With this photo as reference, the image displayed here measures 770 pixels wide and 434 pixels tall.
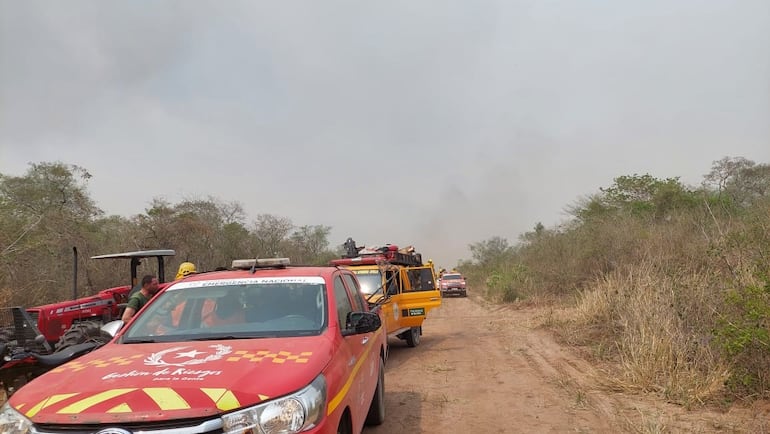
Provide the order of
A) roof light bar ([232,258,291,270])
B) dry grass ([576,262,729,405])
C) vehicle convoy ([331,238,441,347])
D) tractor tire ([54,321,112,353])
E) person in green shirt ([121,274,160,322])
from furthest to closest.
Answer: vehicle convoy ([331,238,441,347])
tractor tire ([54,321,112,353])
person in green shirt ([121,274,160,322])
dry grass ([576,262,729,405])
roof light bar ([232,258,291,270])

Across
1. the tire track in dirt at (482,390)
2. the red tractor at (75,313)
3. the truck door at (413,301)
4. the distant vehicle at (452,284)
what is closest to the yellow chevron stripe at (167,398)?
the tire track in dirt at (482,390)

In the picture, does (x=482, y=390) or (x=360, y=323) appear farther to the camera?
(x=482, y=390)

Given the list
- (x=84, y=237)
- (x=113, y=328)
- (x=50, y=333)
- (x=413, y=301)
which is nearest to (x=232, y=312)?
(x=113, y=328)

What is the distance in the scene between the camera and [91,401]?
2777 millimetres

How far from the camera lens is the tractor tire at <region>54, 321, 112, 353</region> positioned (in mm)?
7632

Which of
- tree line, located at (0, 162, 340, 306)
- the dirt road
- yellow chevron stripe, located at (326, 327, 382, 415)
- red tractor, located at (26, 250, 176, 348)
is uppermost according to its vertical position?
tree line, located at (0, 162, 340, 306)

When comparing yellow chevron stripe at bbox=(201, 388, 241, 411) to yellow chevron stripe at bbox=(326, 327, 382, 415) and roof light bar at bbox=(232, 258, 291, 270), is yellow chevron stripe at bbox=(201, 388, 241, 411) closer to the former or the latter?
yellow chevron stripe at bbox=(326, 327, 382, 415)

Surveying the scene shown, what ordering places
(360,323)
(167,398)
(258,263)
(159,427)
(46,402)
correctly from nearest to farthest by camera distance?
(159,427), (167,398), (46,402), (360,323), (258,263)

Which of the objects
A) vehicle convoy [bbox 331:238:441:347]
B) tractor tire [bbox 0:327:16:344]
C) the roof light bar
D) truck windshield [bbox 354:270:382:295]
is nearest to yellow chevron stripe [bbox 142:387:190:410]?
the roof light bar

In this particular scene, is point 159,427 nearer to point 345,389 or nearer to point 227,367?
point 227,367

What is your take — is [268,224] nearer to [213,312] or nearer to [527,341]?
[527,341]

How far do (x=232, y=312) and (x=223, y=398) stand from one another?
174cm

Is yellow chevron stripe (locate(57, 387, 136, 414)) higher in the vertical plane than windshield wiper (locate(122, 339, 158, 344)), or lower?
lower

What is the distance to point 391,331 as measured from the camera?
10312mm
